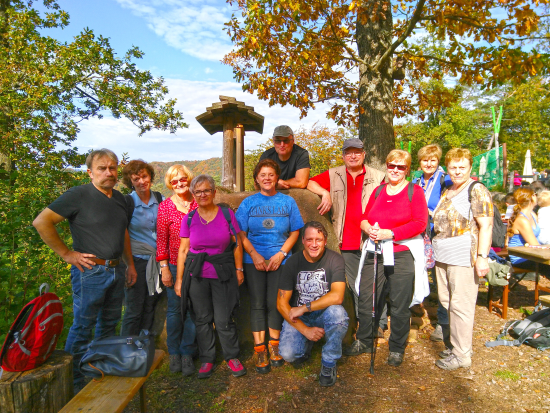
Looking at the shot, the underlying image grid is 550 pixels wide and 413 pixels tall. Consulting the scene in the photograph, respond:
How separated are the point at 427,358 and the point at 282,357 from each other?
1.49 meters

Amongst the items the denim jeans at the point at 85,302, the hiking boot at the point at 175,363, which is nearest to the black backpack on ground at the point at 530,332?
the hiking boot at the point at 175,363

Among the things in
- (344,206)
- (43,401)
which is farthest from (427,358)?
(43,401)

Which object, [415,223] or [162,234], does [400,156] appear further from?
[162,234]

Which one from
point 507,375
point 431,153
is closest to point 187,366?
point 507,375

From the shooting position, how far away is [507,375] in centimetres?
325

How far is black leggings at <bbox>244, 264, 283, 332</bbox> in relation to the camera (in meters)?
3.46

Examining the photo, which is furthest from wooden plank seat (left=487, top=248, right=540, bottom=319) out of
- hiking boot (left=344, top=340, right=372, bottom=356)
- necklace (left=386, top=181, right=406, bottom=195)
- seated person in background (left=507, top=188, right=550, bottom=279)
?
necklace (left=386, top=181, right=406, bottom=195)

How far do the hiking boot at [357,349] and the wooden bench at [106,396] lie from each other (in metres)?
2.03

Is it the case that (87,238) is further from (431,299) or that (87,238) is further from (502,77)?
(502,77)

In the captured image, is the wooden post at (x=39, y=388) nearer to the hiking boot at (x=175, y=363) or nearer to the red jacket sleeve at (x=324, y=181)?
the hiking boot at (x=175, y=363)

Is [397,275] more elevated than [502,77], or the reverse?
[502,77]

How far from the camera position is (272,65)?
20.7 feet

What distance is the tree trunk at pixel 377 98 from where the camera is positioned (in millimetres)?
6004

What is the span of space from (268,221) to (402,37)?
12.4 ft
